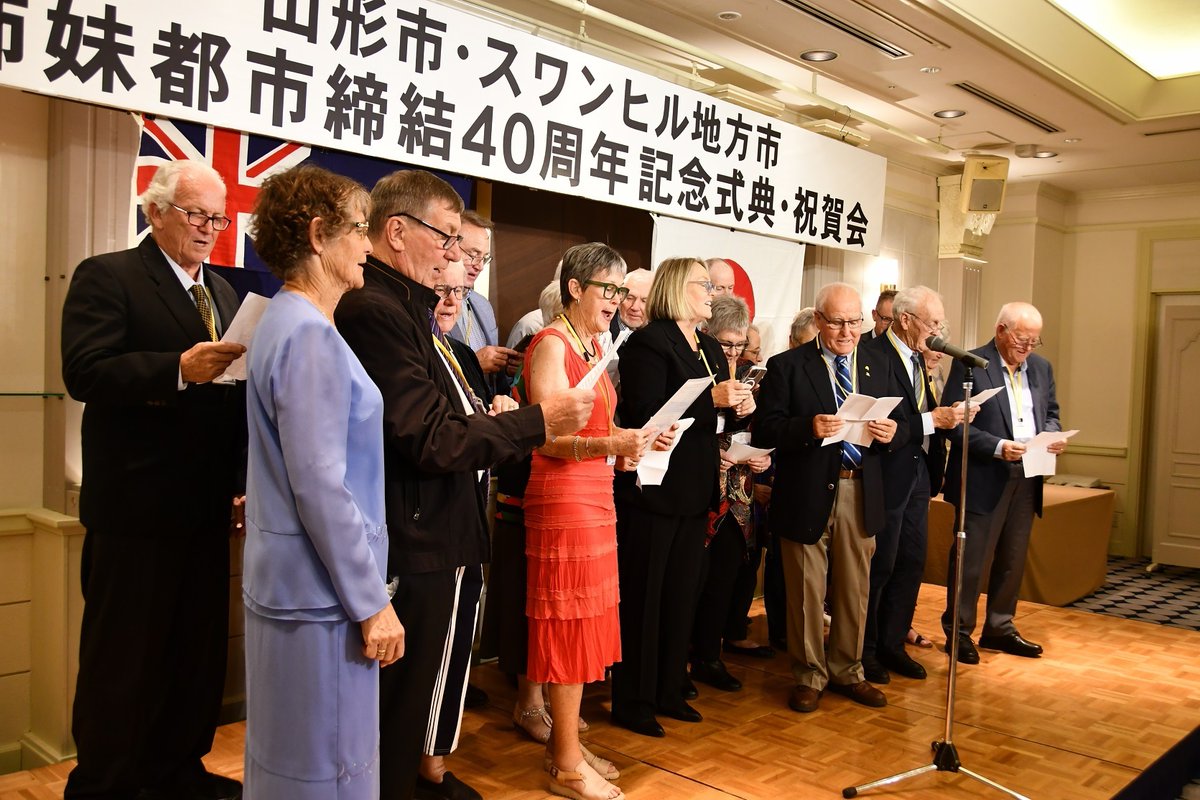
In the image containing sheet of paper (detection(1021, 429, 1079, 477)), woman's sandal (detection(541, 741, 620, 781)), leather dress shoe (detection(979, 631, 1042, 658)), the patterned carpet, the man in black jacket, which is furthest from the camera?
the patterned carpet

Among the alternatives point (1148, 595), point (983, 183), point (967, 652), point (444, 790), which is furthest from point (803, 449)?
point (983, 183)

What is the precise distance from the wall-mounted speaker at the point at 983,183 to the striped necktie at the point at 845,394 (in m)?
4.56

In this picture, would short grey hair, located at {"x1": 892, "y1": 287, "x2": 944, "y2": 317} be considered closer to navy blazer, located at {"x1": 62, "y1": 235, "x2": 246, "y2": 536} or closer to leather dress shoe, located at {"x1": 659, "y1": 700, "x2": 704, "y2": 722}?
leather dress shoe, located at {"x1": 659, "y1": 700, "x2": 704, "y2": 722}

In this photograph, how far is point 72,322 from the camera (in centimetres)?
227

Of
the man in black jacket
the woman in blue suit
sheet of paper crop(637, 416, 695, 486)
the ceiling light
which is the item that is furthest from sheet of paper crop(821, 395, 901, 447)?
the ceiling light

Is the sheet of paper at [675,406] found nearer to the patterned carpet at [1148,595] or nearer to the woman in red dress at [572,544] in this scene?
the woman in red dress at [572,544]

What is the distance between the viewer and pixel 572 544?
2.66 m

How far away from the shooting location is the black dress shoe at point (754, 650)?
14.2ft

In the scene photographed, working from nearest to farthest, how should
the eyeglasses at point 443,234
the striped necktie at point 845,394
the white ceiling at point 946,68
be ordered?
the eyeglasses at point 443,234, the striped necktie at point 845,394, the white ceiling at point 946,68

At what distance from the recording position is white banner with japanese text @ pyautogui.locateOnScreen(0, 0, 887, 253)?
2.64 meters

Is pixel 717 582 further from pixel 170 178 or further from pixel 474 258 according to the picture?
pixel 170 178

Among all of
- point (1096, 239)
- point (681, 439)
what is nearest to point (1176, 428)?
point (1096, 239)

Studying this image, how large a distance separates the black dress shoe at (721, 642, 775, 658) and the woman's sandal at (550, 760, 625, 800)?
1.72 m

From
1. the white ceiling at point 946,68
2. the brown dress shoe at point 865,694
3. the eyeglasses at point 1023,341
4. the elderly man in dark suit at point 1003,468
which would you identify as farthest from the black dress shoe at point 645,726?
the white ceiling at point 946,68
